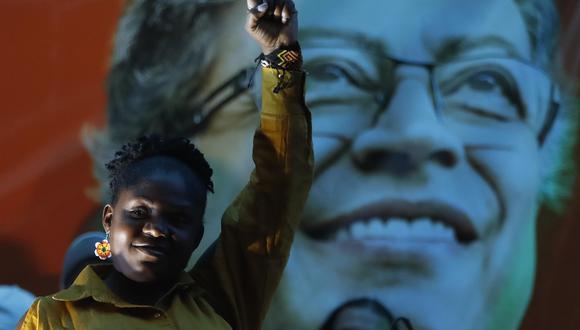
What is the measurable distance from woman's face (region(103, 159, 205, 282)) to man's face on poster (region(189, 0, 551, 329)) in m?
1.01

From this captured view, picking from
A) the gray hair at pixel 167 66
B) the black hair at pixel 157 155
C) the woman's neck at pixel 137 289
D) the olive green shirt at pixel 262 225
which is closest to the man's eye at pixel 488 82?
the gray hair at pixel 167 66

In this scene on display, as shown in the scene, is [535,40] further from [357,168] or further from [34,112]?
[34,112]

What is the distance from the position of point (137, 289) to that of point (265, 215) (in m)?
0.22

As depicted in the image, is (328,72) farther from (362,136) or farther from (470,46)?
(470,46)

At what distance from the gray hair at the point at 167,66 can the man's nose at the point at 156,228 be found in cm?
111

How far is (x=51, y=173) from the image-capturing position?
2361 millimetres

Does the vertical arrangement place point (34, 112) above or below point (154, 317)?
above

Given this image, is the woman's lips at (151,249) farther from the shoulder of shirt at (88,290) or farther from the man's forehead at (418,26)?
the man's forehead at (418,26)

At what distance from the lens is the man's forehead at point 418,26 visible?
2.33 m

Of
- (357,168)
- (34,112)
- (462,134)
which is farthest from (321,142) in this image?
(34,112)

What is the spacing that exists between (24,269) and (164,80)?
55cm

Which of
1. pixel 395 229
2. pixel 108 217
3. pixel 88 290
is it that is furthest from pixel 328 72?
pixel 88 290

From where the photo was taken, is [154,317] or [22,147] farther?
[22,147]

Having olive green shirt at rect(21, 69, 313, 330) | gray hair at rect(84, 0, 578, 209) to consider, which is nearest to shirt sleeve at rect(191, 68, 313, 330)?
olive green shirt at rect(21, 69, 313, 330)
